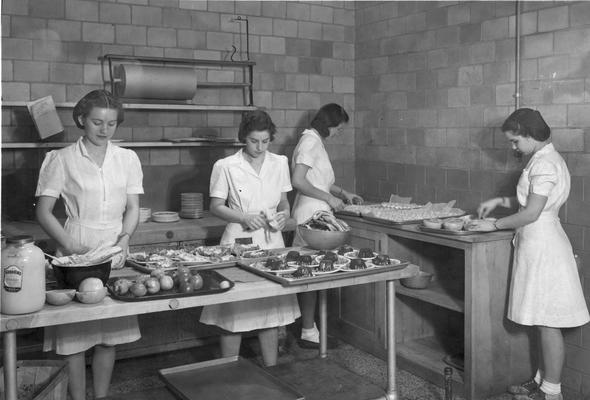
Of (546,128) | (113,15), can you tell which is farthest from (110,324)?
(113,15)

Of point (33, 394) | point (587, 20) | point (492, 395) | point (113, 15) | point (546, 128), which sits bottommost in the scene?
point (492, 395)

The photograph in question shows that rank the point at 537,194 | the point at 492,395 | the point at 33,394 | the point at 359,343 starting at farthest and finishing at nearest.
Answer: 1. the point at 359,343
2. the point at 492,395
3. the point at 537,194
4. the point at 33,394

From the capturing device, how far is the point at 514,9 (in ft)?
16.5

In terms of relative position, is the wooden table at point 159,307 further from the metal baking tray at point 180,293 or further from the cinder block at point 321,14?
the cinder block at point 321,14

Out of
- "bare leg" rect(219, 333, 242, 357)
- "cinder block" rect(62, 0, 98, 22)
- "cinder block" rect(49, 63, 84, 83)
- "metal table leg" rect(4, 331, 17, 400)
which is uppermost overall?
"cinder block" rect(62, 0, 98, 22)

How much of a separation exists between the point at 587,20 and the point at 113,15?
3.84 m

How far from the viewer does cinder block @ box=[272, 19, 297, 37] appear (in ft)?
21.8

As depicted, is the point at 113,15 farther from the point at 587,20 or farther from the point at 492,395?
the point at 492,395

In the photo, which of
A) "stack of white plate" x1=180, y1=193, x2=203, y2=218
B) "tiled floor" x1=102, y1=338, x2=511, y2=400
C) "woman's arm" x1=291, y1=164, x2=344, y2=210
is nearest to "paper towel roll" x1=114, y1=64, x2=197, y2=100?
"stack of white plate" x1=180, y1=193, x2=203, y2=218

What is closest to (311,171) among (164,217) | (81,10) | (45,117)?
(164,217)

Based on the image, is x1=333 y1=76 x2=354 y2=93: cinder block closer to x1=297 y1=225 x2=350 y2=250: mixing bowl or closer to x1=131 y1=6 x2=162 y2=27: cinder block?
x1=131 y1=6 x2=162 y2=27: cinder block

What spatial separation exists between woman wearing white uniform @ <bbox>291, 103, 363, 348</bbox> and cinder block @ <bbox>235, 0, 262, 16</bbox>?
5.24 feet

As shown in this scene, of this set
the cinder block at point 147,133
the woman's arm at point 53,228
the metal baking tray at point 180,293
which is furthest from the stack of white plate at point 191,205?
the metal baking tray at point 180,293

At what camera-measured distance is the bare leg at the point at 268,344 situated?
411cm
